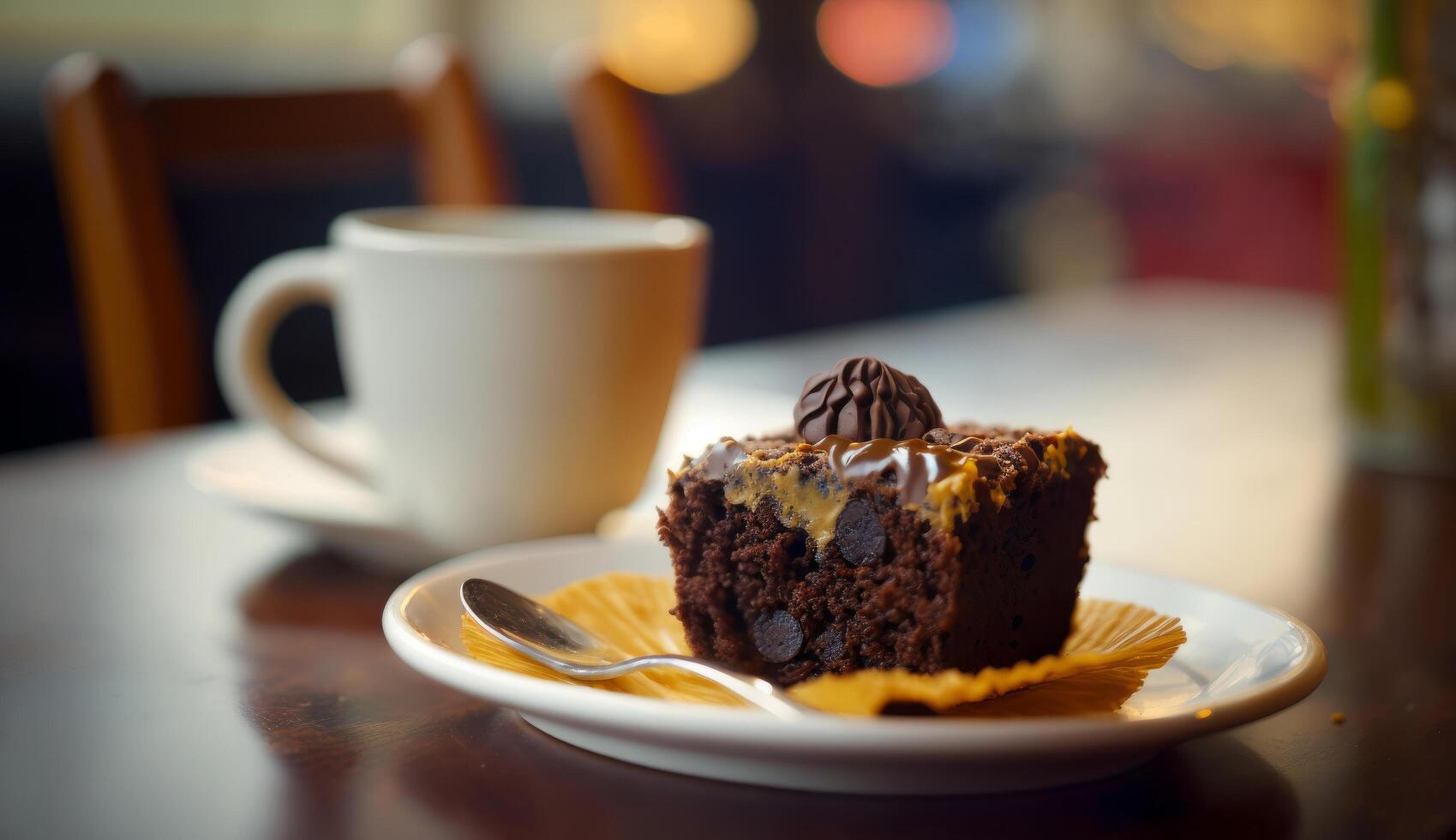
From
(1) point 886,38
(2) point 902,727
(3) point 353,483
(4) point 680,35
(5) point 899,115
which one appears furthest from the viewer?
(1) point 886,38

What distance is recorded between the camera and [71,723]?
0.53 meters

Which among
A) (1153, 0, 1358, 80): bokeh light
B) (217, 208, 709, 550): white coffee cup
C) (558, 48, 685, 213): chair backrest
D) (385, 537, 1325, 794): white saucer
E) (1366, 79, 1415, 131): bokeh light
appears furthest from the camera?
(1153, 0, 1358, 80): bokeh light

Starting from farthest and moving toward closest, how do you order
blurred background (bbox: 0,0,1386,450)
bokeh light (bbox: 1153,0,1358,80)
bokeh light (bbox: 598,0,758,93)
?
bokeh light (bbox: 1153,0,1358,80), bokeh light (bbox: 598,0,758,93), blurred background (bbox: 0,0,1386,450)

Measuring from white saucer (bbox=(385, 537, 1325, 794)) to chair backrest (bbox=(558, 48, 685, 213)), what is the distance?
3.85 ft

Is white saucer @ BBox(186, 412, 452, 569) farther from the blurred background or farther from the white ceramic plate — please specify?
the blurred background

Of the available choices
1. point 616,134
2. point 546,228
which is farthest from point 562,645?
point 616,134

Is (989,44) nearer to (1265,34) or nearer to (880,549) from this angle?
(1265,34)

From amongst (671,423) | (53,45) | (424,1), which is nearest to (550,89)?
(424,1)

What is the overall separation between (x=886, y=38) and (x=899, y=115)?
0.57 metres

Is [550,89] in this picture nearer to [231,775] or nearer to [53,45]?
[53,45]

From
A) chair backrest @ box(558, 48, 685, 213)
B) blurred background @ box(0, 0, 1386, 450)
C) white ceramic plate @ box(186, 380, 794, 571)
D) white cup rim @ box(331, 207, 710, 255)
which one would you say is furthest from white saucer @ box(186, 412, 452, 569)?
blurred background @ box(0, 0, 1386, 450)

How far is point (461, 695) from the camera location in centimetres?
56

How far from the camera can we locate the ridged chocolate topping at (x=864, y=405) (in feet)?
1.93

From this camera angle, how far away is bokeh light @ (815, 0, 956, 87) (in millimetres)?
5441
